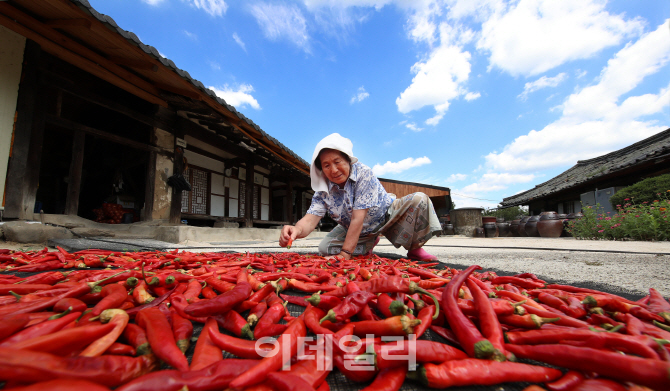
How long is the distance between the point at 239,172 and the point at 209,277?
8.96m

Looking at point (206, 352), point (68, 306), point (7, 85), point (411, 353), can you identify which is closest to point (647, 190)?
point (411, 353)

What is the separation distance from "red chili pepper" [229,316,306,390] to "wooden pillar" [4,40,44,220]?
554cm

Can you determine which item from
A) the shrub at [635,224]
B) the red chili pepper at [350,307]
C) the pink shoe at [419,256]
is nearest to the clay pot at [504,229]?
the shrub at [635,224]

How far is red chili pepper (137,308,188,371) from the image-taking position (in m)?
0.75

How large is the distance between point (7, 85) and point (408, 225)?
597cm

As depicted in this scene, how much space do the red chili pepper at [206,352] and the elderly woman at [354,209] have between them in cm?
166

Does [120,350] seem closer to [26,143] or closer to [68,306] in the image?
[68,306]

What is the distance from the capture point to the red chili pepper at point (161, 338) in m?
0.75

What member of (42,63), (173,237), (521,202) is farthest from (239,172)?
(521,202)

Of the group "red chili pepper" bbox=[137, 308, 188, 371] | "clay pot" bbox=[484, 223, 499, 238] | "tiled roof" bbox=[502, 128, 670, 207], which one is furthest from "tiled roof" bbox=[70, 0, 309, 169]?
"tiled roof" bbox=[502, 128, 670, 207]

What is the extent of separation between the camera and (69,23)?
3.56m

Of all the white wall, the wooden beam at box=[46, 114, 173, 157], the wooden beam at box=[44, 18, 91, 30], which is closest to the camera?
the wooden beam at box=[44, 18, 91, 30]

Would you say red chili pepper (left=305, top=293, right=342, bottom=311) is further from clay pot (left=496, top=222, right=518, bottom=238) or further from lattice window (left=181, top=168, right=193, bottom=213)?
clay pot (left=496, top=222, right=518, bottom=238)

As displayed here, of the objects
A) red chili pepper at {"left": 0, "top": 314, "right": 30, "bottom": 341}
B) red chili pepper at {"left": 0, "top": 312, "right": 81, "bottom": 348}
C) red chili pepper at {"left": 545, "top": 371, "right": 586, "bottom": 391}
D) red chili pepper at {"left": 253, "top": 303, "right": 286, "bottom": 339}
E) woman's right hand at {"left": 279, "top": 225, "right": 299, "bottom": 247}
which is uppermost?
woman's right hand at {"left": 279, "top": 225, "right": 299, "bottom": 247}
